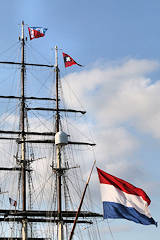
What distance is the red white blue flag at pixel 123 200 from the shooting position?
3475 centimetres

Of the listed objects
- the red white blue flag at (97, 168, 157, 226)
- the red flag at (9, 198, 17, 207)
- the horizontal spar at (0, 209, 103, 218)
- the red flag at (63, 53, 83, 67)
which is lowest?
the red white blue flag at (97, 168, 157, 226)

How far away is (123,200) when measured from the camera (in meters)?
35.2

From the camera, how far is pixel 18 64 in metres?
75.8

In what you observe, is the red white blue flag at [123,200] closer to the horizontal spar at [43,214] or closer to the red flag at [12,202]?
the horizontal spar at [43,214]

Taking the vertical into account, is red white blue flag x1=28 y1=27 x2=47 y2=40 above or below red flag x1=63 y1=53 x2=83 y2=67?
above

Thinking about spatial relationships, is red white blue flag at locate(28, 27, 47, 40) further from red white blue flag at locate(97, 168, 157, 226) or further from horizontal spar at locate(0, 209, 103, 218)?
red white blue flag at locate(97, 168, 157, 226)

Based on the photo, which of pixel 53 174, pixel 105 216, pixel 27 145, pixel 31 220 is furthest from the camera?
pixel 27 145

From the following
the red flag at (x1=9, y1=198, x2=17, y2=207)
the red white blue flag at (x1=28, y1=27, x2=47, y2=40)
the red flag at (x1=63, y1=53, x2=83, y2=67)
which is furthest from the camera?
the red flag at (x1=9, y1=198, x2=17, y2=207)

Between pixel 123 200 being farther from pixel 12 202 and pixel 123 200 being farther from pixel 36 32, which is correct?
pixel 12 202

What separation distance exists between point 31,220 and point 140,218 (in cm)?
3683

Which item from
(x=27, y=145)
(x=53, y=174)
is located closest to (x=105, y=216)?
(x=53, y=174)

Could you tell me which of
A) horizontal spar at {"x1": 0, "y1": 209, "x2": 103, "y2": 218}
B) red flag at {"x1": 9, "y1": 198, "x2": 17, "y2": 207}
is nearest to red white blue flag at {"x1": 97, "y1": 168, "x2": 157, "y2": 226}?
horizontal spar at {"x1": 0, "y1": 209, "x2": 103, "y2": 218}

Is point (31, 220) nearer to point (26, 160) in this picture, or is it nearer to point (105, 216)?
point (26, 160)

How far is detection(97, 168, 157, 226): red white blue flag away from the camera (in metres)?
34.8
